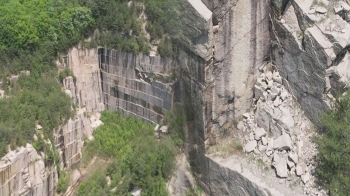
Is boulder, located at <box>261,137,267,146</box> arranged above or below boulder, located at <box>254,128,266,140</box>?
below

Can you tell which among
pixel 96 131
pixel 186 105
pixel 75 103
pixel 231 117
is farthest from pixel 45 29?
pixel 231 117

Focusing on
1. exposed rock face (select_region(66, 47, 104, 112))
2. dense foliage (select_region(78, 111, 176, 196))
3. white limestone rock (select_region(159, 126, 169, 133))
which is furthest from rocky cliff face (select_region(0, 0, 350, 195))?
exposed rock face (select_region(66, 47, 104, 112))

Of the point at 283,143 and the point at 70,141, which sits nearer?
the point at 283,143

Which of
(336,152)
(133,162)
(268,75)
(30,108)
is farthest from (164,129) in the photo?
(336,152)

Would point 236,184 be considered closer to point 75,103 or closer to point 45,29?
point 75,103

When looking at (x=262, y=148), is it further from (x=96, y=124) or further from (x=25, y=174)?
(x=25, y=174)

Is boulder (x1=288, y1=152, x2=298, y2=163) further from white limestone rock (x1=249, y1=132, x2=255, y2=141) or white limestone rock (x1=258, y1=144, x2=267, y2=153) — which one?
white limestone rock (x1=249, y1=132, x2=255, y2=141)
